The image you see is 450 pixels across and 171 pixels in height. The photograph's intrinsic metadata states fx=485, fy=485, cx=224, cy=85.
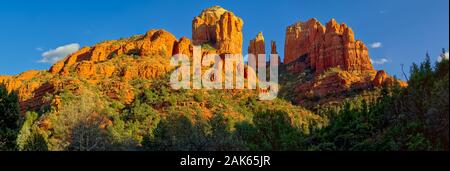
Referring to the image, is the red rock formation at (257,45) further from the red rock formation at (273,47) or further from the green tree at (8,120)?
the green tree at (8,120)

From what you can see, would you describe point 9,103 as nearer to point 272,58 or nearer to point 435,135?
point 435,135

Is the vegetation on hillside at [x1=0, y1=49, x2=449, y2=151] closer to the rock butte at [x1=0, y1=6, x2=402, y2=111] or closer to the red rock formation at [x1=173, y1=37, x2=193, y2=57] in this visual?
the rock butte at [x1=0, y1=6, x2=402, y2=111]

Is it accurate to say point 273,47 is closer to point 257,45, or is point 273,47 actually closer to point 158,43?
point 257,45

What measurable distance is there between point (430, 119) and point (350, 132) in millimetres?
11213

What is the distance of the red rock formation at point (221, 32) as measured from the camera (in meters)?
142

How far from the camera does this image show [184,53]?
105125 mm

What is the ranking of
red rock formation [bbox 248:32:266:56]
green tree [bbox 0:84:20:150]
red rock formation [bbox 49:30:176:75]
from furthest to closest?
1. red rock formation [bbox 248:32:266:56]
2. red rock formation [bbox 49:30:176:75]
3. green tree [bbox 0:84:20:150]

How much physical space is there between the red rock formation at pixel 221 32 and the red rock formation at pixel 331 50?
54.2ft

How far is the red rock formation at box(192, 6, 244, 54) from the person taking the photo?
142500 mm

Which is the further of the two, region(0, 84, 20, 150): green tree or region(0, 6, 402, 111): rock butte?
region(0, 6, 402, 111): rock butte

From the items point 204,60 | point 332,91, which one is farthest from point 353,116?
point 204,60

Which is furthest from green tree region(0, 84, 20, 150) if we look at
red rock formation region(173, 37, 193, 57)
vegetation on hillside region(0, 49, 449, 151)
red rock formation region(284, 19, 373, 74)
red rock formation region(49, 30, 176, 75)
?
red rock formation region(284, 19, 373, 74)

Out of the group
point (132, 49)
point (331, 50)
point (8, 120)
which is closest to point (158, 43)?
point (132, 49)

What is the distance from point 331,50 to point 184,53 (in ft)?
122
